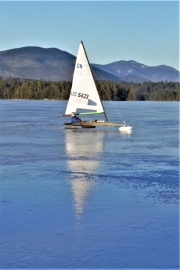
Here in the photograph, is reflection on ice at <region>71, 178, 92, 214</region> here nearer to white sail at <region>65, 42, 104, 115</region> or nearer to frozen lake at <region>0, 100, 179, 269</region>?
frozen lake at <region>0, 100, 179, 269</region>

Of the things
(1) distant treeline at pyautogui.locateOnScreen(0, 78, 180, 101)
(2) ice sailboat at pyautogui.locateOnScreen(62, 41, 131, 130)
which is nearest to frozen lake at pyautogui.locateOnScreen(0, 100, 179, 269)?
(2) ice sailboat at pyautogui.locateOnScreen(62, 41, 131, 130)

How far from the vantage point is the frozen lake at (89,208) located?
8633mm

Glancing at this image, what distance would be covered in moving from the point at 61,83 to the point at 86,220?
155 meters

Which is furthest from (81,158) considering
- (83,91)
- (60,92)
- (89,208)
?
(60,92)

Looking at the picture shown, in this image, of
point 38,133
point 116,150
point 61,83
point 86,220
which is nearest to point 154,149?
point 116,150

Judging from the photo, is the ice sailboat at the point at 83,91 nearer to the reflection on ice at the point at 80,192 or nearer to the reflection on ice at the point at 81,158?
the reflection on ice at the point at 81,158

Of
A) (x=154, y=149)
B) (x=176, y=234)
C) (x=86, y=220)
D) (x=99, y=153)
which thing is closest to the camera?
(x=176, y=234)

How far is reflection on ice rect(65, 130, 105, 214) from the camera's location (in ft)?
41.9

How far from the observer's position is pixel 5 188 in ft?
43.7

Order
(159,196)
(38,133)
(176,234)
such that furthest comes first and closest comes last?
(38,133)
(159,196)
(176,234)

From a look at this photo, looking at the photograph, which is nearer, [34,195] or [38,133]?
[34,195]

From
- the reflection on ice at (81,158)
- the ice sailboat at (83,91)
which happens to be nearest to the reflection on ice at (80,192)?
the reflection on ice at (81,158)

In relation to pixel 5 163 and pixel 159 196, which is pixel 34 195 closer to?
pixel 159 196

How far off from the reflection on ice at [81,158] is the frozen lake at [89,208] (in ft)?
0.09
